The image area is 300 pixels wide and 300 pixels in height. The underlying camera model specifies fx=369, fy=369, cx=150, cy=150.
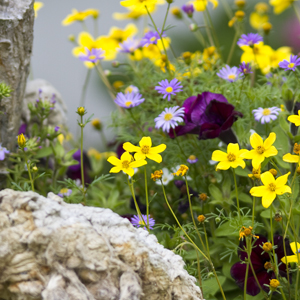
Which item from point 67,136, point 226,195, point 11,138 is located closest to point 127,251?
point 226,195

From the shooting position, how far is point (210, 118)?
37.8 inches

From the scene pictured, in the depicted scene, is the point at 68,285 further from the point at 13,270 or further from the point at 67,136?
the point at 67,136

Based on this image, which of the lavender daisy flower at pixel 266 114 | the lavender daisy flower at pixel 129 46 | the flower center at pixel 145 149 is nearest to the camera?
the flower center at pixel 145 149

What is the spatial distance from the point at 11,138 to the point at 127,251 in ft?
2.17

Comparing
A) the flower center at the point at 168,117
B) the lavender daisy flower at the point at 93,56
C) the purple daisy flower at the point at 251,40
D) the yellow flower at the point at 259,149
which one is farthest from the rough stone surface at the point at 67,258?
the purple daisy flower at the point at 251,40

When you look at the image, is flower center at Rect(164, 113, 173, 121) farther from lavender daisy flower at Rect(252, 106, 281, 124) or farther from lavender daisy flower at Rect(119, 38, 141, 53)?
lavender daisy flower at Rect(119, 38, 141, 53)

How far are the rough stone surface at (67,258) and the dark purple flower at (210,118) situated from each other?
393 mm

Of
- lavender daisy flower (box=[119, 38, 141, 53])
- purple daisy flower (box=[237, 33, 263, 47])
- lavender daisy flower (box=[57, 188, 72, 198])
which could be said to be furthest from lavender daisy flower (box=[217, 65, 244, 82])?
lavender daisy flower (box=[57, 188, 72, 198])

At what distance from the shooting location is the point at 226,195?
959 millimetres

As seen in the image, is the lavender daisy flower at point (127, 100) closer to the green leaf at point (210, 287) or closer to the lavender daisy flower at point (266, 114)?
the lavender daisy flower at point (266, 114)

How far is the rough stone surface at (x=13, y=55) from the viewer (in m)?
0.97

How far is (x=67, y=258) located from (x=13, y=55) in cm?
67

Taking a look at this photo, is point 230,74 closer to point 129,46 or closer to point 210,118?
point 210,118

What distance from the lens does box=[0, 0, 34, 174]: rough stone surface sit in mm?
974
